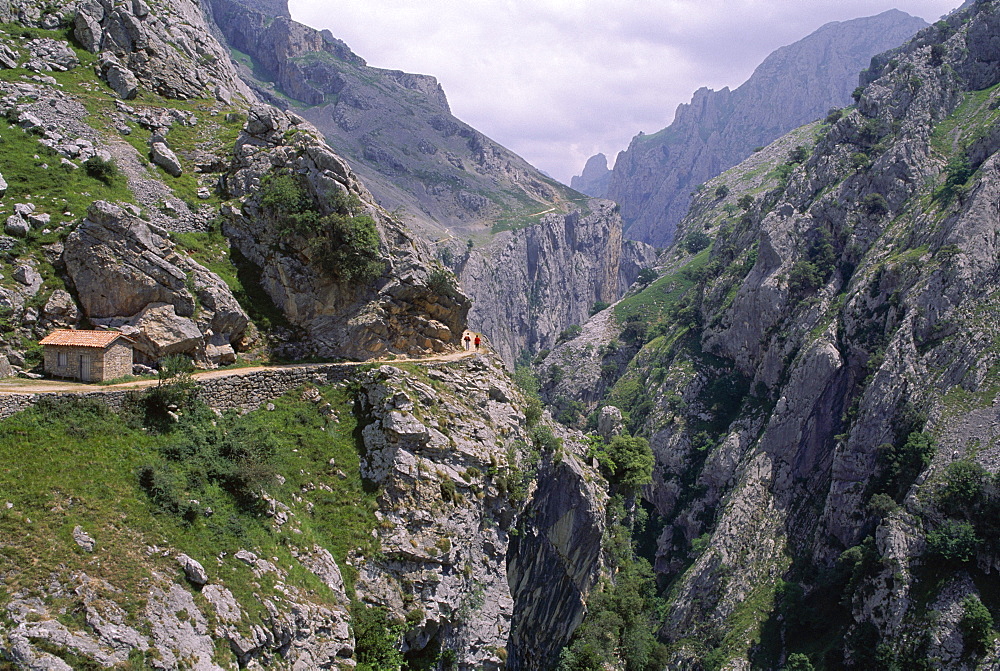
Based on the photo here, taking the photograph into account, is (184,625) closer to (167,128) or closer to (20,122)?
(20,122)

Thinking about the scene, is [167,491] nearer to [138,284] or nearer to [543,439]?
[138,284]

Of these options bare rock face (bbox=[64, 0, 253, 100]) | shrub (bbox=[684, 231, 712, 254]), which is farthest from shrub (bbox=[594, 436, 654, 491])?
shrub (bbox=[684, 231, 712, 254])

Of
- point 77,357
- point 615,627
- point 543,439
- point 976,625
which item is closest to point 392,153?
point 543,439

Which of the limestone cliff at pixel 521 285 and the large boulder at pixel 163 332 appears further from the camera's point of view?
the limestone cliff at pixel 521 285

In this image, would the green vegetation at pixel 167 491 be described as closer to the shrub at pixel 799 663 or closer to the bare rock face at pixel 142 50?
the bare rock face at pixel 142 50

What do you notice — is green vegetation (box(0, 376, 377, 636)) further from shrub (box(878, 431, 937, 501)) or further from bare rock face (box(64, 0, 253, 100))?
shrub (box(878, 431, 937, 501))

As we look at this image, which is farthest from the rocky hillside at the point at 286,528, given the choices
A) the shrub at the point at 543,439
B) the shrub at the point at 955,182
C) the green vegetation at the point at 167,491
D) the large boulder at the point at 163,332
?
the shrub at the point at 955,182

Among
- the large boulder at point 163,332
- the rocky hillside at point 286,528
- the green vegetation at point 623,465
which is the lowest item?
the rocky hillside at point 286,528
